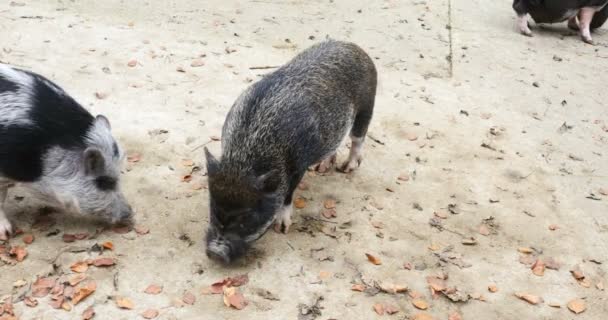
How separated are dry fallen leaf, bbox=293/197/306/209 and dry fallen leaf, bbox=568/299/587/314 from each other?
7.37ft

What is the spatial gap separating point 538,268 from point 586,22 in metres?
7.14

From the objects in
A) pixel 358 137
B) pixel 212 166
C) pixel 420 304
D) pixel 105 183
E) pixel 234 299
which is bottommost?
pixel 420 304

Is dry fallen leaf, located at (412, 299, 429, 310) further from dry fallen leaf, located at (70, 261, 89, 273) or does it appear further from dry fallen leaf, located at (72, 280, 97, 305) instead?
dry fallen leaf, located at (70, 261, 89, 273)

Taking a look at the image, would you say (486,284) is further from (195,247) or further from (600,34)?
(600,34)

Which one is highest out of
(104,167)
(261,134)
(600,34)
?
(261,134)

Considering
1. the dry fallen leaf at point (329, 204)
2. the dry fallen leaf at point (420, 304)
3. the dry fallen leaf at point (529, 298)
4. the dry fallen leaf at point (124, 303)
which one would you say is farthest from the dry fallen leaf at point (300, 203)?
the dry fallen leaf at point (529, 298)

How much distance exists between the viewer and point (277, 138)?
14.0ft

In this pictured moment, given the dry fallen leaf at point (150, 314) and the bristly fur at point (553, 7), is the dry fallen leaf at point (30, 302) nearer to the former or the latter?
the dry fallen leaf at point (150, 314)

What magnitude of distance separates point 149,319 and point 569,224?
3723 mm

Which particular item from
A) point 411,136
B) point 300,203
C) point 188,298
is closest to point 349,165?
point 300,203

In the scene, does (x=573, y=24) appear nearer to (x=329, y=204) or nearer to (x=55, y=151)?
(x=329, y=204)

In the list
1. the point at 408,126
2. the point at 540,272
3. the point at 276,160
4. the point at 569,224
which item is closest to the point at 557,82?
the point at 408,126

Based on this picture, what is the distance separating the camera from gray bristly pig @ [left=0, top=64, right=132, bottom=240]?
3967 mm

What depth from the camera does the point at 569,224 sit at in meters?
5.21
